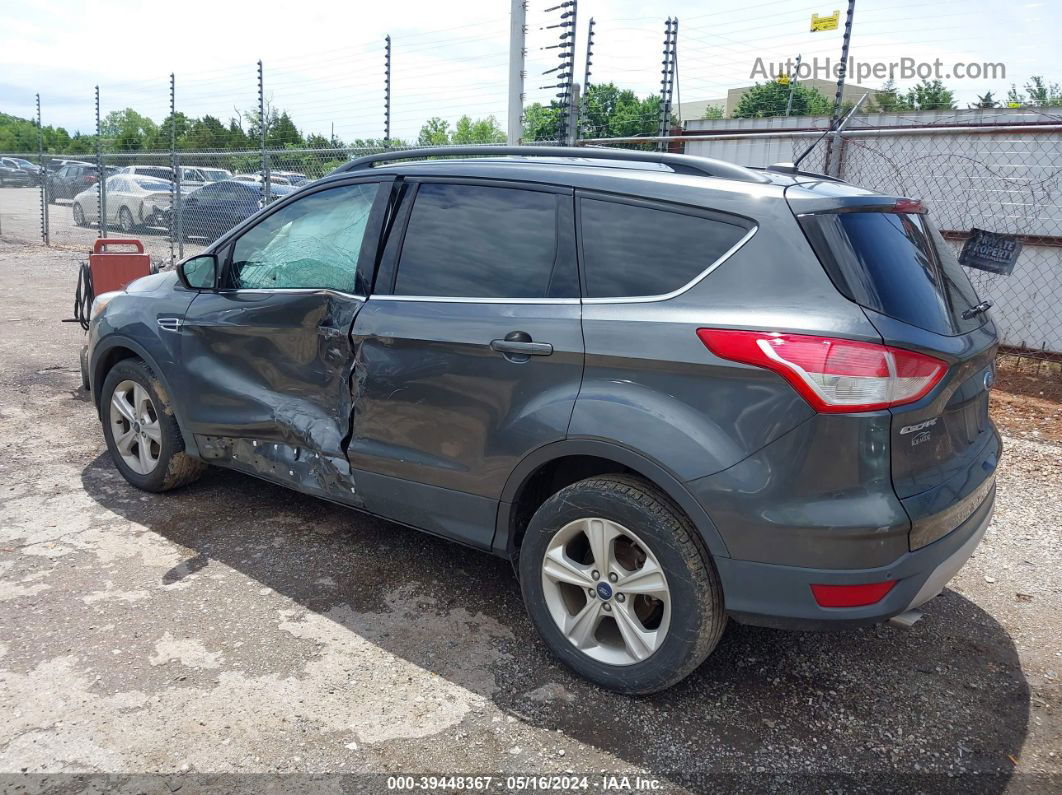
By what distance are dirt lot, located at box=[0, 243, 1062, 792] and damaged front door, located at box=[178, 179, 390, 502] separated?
18.8 inches

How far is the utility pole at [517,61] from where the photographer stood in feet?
29.6

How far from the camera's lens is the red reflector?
2527 mm

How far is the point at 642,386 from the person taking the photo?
2723mm

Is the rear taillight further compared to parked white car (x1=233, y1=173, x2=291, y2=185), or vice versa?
parked white car (x1=233, y1=173, x2=291, y2=185)

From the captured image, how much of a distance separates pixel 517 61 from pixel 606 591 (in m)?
7.59

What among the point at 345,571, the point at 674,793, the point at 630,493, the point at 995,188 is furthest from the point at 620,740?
the point at 995,188

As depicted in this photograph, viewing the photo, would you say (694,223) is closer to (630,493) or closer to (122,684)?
(630,493)

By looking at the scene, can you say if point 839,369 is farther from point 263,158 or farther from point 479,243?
point 263,158

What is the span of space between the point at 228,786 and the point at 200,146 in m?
30.6

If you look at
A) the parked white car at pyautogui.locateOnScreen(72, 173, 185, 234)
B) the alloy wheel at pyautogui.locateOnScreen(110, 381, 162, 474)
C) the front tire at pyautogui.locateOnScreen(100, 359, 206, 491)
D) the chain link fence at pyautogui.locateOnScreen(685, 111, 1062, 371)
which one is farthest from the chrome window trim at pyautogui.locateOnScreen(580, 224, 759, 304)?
the parked white car at pyautogui.locateOnScreen(72, 173, 185, 234)

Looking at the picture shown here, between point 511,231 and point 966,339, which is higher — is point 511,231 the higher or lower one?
the higher one

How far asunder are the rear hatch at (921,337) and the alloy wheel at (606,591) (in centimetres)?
84

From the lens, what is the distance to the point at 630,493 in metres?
2.78

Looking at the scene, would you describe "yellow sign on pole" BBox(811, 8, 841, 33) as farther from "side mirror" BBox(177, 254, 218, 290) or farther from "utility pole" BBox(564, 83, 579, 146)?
"side mirror" BBox(177, 254, 218, 290)
